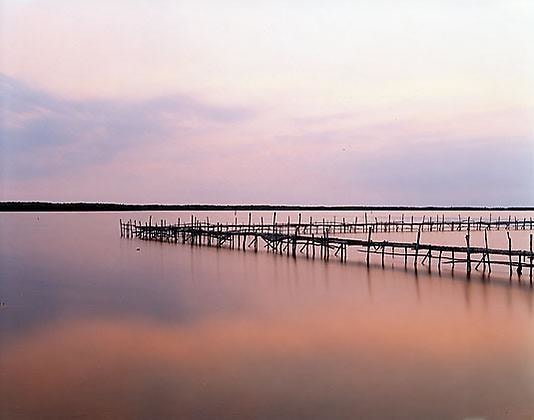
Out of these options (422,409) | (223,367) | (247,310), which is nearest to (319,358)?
(223,367)

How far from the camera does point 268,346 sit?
8328 millimetres

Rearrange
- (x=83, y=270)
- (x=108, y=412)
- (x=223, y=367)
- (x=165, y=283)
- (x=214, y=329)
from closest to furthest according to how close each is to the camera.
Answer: (x=108, y=412) < (x=223, y=367) < (x=214, y=329) < (x=165, y=283) < (x=83, y=270)

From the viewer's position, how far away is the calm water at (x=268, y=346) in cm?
604

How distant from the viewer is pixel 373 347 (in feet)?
27.1

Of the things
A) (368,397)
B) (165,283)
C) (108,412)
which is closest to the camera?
(108,412)

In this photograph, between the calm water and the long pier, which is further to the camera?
the long pier

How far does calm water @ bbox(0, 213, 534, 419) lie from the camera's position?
6.04m

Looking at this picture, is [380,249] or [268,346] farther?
[380,249]

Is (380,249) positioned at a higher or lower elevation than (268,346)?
higher

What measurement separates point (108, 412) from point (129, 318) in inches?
184

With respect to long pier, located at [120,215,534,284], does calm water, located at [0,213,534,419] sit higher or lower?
lower

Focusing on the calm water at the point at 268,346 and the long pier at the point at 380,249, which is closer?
the calm water at the point at 268,346

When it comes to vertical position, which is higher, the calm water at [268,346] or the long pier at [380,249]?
the long pier at [380,249]

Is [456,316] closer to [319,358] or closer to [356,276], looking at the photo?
[319,358]
